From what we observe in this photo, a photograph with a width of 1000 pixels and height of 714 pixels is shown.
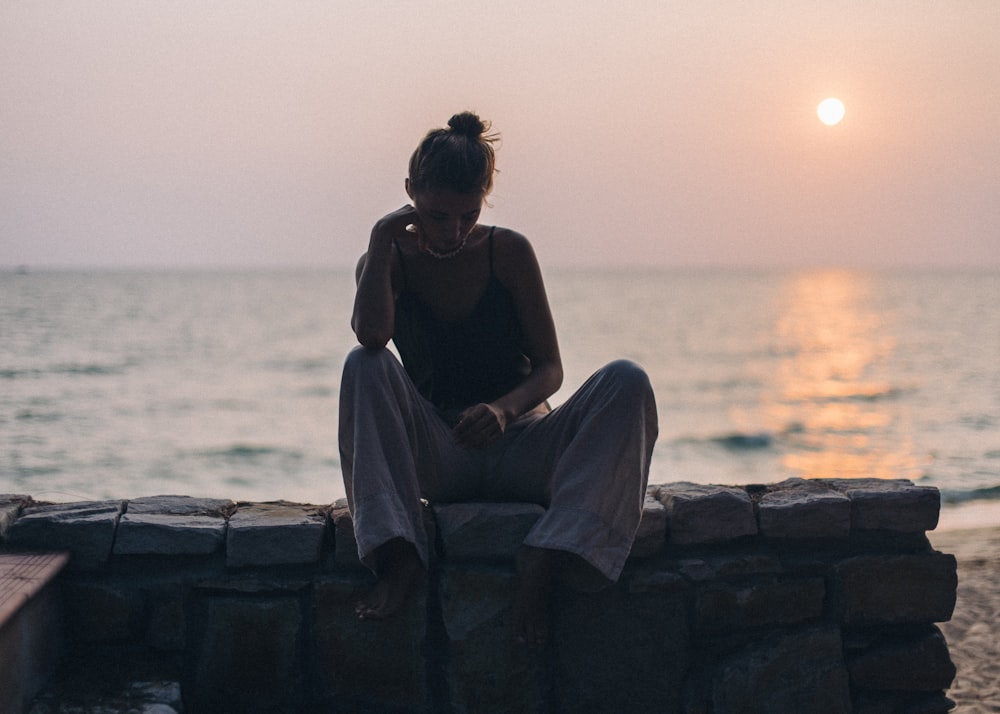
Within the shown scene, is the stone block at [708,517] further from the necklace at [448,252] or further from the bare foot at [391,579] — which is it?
the necklace at [448,252]

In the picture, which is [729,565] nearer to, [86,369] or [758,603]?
[758,603]

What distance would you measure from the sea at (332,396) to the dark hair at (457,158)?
484 cm

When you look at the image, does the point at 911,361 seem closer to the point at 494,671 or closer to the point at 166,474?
the point at 166,474

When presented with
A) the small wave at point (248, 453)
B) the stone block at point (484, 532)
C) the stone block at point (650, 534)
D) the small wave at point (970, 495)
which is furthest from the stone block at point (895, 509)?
the small wave at point (248, 453)

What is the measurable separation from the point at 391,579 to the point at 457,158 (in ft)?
3.69

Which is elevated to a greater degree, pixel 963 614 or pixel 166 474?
pixel 963 614

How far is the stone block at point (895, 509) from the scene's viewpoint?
2.89m

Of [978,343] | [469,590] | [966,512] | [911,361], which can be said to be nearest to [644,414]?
[469,590]

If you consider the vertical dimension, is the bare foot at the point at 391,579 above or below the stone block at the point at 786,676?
above

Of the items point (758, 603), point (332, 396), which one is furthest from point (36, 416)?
point (758, 603)

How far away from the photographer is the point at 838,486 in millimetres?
3055

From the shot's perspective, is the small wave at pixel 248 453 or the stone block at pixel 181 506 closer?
the stone block at pixel 181 506

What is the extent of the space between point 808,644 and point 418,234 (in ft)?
5.41

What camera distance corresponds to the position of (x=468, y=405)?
2.94 m
